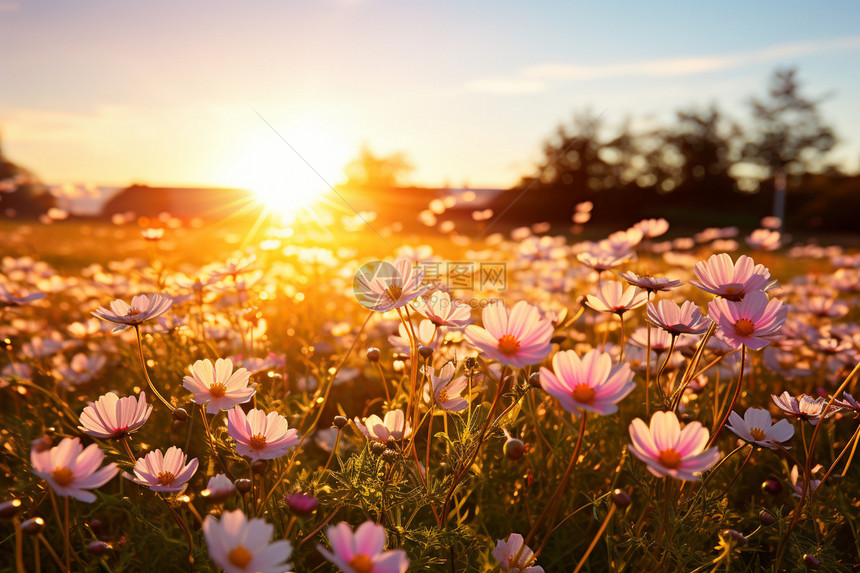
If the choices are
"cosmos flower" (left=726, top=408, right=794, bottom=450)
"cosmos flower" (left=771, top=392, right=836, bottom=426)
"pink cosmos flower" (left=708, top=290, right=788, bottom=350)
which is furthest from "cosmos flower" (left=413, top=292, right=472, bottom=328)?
"cosmos flower" (left=771, top=392, right=836, bottom=426)

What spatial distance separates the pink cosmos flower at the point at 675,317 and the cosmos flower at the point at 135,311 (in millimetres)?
957

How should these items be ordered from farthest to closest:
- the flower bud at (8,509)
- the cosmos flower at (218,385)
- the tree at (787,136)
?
the tree at (787,136) < the cosmos flower at (218,385) < the flower bud at (8,509)

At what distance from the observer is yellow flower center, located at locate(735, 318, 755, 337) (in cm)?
97

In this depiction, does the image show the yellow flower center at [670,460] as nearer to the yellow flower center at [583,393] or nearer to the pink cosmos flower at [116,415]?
the yellow flower center at [583,393]

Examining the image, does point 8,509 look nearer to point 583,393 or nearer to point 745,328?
point 583,393

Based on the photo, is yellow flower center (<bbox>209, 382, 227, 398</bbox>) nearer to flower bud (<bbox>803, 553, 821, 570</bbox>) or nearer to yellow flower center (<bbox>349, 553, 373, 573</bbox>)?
yellow flower center (<bbox>349, 553, 373, 573</bbox>)

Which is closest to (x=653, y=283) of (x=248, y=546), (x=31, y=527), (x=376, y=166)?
(x=248, y=546)

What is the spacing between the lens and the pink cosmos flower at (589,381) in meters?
0.80

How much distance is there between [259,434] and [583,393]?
58 centimetres

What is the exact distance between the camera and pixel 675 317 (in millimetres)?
1060

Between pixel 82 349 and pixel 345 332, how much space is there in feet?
5.81

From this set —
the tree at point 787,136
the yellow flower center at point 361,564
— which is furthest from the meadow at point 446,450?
the tree at point 787,136

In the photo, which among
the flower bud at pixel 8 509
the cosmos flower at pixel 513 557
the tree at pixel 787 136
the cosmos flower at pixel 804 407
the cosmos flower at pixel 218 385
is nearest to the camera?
the flower bud at pixel 8 509

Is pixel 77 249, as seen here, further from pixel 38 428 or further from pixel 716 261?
pixel 716 261
